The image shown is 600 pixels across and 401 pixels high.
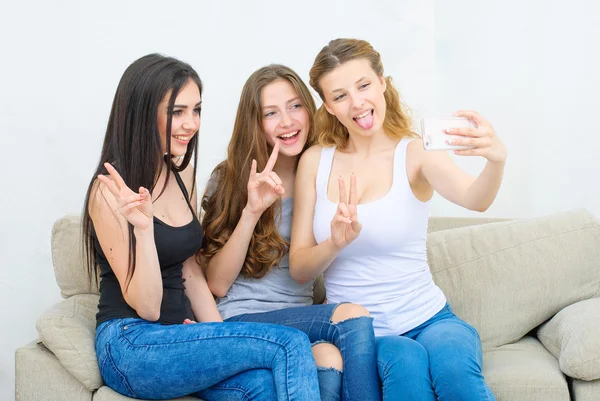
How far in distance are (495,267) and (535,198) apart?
2.92 ft

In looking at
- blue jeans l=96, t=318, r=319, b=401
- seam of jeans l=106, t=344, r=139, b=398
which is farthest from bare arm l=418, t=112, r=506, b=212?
seam of jeans l=106, t=344, r=139, b=398

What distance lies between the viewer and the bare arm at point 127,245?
1.95m

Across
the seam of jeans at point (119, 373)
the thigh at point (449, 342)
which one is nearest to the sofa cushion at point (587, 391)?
the thigh at point (449, 342)

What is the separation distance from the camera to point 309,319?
221cm

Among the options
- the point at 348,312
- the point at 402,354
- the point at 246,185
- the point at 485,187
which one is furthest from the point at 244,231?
the point at 485,187

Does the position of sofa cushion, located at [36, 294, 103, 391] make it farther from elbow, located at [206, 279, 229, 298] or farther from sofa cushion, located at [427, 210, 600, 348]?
sofa cushion, located at [427, 210, 600, 348]

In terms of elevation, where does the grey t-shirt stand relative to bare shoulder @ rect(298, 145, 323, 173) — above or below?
below

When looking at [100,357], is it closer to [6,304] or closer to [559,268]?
[6,304]

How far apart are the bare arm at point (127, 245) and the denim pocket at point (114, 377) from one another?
0.48 feet

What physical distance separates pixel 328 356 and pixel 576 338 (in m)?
0.76

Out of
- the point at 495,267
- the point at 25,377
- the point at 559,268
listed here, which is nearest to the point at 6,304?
the point at 25,377

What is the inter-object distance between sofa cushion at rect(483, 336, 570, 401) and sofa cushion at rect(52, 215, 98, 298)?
4.32 ft

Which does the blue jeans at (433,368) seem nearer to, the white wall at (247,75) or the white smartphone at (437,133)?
the white smartphone at (437,133)

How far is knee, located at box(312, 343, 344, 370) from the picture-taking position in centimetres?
208
